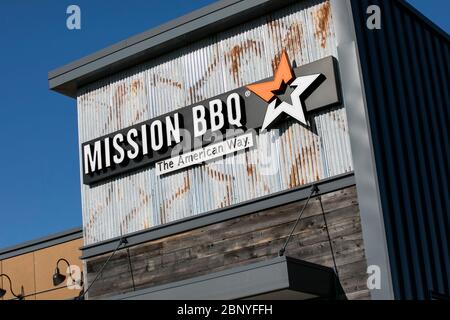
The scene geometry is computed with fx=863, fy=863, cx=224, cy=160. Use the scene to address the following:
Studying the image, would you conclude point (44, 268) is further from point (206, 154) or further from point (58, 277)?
point (206, 154)

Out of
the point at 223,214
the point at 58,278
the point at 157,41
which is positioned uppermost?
the point at 157,41

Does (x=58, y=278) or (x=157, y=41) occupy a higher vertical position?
(x=157, y=41)

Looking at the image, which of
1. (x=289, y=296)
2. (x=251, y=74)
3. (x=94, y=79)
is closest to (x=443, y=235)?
(x=289, y=296)

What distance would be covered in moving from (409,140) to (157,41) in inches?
244

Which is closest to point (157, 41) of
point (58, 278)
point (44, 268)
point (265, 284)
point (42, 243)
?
point (265, 284)

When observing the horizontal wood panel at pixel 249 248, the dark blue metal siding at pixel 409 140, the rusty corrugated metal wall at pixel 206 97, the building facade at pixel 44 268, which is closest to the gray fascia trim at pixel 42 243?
the building facade at pixel 44 268

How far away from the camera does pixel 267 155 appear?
1802 cm

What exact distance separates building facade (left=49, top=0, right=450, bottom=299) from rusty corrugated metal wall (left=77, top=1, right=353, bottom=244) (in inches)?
1.3

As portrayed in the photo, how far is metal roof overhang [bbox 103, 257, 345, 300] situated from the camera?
51.0 feet

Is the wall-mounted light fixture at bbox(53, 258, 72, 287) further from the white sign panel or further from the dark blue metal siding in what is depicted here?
the dark blue metal siding

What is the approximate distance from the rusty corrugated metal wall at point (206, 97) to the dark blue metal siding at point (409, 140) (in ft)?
2.84

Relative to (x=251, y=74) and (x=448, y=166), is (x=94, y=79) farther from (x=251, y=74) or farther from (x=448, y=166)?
(x=448, y=166)

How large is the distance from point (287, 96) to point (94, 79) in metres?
5.68

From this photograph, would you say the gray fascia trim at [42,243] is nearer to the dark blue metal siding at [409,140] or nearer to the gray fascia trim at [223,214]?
the gray fascia trim at [223,214]
